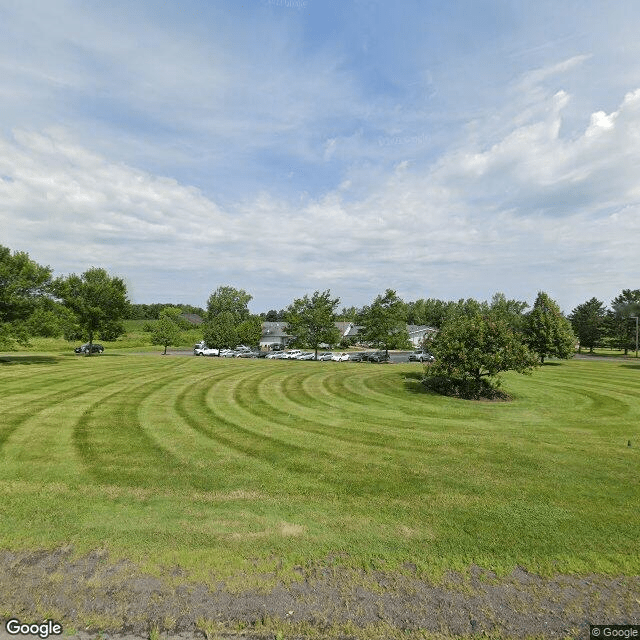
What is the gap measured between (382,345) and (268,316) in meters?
142

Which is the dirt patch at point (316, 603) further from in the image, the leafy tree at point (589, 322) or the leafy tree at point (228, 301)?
the leafy tree at point (228, 301)

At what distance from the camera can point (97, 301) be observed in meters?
44.0

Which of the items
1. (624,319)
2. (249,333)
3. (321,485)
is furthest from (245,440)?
(624,319)

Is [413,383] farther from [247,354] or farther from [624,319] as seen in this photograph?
[624,319]

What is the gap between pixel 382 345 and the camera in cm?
5272

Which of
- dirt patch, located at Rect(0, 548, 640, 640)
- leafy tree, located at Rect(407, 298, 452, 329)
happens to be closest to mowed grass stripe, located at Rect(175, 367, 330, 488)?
dirt patch, located at Rect(0, 548, 640, 640)

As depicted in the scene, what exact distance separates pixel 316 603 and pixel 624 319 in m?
80.8

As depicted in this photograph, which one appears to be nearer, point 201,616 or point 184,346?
point 201,616

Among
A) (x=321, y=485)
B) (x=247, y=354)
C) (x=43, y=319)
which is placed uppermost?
(x=43, y=319)

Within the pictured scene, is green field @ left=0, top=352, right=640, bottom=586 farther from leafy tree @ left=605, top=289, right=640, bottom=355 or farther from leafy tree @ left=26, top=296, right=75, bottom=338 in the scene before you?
leafy tree @ left=605, top=289, right=640, bottom=355

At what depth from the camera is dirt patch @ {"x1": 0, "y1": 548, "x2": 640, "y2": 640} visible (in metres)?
4.72

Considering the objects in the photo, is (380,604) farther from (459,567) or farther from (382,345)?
(382,345)

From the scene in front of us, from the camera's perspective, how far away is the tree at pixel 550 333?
143 ft

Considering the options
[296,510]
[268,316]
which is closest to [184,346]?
[296,510]
